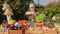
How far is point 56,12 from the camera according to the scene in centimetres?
1327

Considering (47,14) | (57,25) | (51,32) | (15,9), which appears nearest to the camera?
(51,32)

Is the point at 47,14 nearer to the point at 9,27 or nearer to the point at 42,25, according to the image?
the point at 42,25

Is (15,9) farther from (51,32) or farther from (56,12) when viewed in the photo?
(51,32)

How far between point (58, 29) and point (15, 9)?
20.7ft

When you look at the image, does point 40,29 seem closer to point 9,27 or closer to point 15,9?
point 9,27

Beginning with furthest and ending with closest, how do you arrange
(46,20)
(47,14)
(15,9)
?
1. (15,9)
2. (47,14)
3. (46,20)

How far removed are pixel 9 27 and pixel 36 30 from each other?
3.90 feet

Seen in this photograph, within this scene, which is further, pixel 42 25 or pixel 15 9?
pixel 15 9

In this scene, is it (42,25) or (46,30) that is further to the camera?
(42,25)

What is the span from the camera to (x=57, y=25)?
1102 cm

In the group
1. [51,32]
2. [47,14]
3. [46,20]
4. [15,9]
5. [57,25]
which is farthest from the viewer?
[15,9]

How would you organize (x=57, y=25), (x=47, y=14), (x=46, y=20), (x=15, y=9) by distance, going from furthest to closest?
1. (x=15, y=9)
2. (x=47, y=14)
3. (x=46, y=20)
4. (x=57, y=25)

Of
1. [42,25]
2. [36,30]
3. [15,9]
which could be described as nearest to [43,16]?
[42,25]

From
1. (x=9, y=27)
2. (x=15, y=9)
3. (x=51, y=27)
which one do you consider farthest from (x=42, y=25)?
(x=15, y=9)
